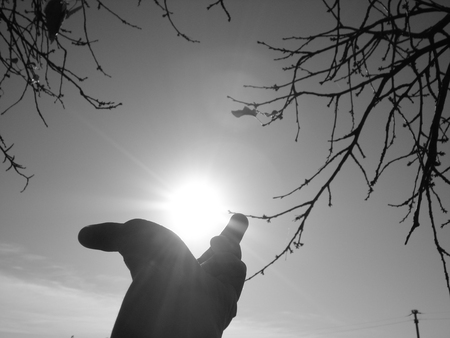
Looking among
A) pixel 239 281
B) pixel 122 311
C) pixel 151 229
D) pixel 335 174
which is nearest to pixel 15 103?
pixel 151 229

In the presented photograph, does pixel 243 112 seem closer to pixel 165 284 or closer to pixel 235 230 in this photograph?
pixel 235 230

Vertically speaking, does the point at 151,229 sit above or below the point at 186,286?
above

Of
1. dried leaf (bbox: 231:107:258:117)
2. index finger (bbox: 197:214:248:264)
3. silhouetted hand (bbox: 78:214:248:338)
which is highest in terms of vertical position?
dried leaf (bbox: 231:107:258:117)

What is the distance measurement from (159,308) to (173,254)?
0.20 m

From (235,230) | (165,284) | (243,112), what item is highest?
(243,112)

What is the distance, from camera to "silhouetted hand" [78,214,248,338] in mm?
1124

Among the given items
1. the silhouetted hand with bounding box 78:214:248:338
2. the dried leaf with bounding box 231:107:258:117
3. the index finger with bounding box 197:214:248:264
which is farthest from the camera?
the dried leaf with bounding box 231:107:258:117

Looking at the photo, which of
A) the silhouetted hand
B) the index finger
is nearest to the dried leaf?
the index finger

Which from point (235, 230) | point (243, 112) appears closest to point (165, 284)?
point (235, 230)

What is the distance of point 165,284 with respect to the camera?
3.93 ft

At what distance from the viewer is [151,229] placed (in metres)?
1.29

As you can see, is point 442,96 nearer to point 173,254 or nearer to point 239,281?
point 239,281

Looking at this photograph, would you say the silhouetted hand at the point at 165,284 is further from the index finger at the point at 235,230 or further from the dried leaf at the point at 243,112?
the dried leaf at the point at 243,112

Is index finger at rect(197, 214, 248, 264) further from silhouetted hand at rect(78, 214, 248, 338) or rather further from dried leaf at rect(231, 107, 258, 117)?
dried leaf at rect(231, 107, 258, 117)
